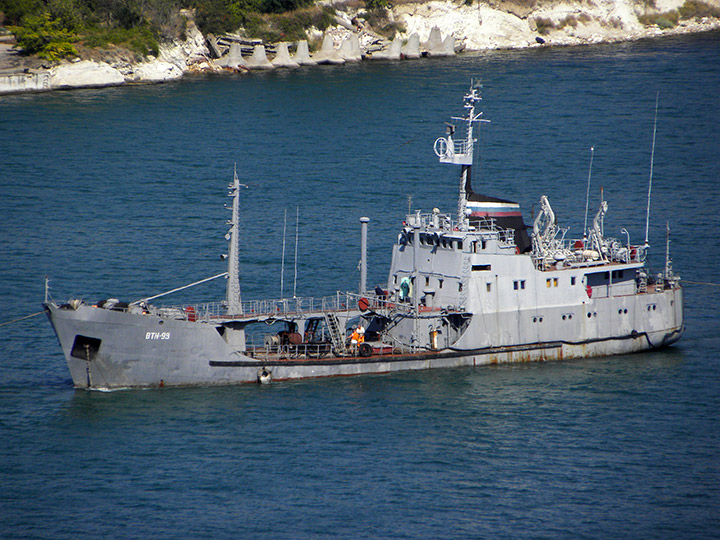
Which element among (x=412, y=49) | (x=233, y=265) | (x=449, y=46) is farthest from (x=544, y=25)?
(x=233, y=265)

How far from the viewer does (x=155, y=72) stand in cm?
10594

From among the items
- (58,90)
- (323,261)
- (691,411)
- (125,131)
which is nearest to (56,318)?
(323,261)

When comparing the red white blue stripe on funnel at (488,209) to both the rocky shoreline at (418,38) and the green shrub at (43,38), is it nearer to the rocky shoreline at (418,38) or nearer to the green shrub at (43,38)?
the rocky shoreline at (418,38)

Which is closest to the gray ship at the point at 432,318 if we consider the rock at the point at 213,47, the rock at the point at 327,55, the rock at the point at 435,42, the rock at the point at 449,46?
the rock at the point at 327,55

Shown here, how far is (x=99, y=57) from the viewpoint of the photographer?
103m

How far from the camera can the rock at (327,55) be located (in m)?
117

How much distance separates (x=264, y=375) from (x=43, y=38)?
69.8 m

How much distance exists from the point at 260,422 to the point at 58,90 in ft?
231

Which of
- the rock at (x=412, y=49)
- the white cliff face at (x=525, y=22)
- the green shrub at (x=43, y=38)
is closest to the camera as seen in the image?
the green shrub at (x=43, y=38)

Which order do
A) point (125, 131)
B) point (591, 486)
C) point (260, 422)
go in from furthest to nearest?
point (125, 131) < point (260, 422) < point (591, 486)

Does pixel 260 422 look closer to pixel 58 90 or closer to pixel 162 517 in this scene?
pixel 162 517

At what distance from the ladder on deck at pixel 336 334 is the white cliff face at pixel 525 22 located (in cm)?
8526

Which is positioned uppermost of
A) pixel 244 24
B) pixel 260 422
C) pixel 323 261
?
pixel 244 24

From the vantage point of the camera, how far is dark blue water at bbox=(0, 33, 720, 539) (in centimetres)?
3241
